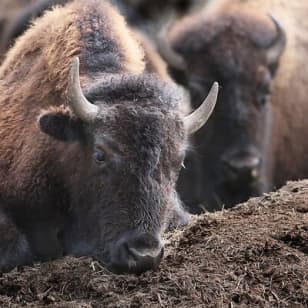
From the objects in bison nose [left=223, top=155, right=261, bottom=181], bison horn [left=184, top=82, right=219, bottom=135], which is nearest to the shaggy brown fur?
bison horn [left=184, top=82, right=219, bottom=135]

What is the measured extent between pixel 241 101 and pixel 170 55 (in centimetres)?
118

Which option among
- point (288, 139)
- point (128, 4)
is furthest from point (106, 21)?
point (128, 4)

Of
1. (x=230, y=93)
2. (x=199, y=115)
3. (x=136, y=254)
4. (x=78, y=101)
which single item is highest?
(x=78, y=101)

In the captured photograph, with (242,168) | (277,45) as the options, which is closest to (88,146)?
(242,168)

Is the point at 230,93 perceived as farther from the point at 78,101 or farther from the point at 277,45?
the point at 78,101

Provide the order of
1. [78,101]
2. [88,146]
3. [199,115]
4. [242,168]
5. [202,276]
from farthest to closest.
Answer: [242,168], [199,115], [88,146], [78,101], [202,276]

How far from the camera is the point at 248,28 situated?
37.4 feet

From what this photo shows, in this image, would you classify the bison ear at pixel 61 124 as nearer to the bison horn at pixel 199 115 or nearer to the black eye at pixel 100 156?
the black eye at pixel 100 156

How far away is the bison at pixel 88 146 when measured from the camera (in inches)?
247

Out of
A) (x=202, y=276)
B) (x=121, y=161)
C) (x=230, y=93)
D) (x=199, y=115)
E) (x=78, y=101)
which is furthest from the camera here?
(x=230, y=93)

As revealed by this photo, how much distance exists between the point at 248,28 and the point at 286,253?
213 inches

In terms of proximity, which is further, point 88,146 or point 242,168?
point 242,168

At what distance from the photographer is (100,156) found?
21.2 ft

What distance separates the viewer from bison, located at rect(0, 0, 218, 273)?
627 cm
